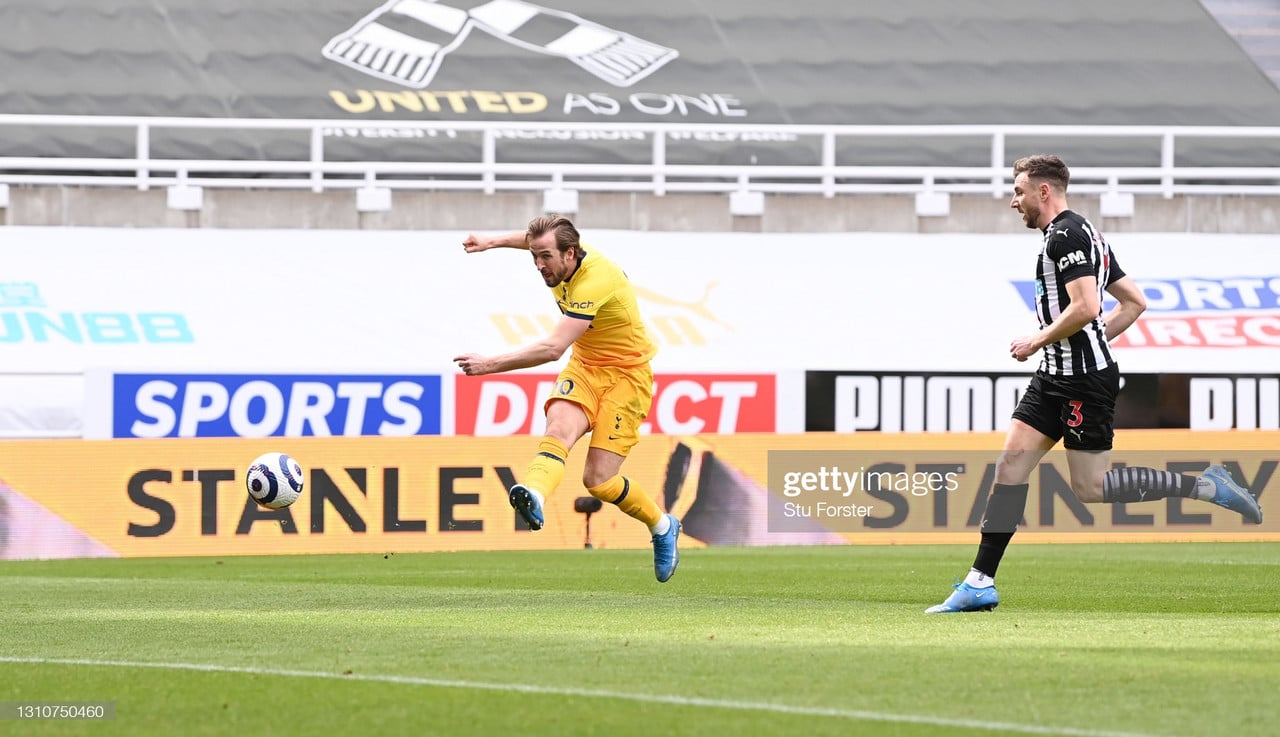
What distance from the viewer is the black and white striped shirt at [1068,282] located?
851cm

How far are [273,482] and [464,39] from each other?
1734 cm

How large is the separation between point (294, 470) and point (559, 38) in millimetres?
17457

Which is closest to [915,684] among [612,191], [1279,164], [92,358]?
[92,358]

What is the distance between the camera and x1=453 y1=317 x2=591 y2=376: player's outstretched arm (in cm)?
880

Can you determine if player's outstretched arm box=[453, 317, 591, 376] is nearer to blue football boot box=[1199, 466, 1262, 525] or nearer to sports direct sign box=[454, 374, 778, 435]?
blue football boot box=[1199, 466, 1262, 525]

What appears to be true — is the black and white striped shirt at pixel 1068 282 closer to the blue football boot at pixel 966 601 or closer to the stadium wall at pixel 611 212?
the blue football boot at pixel 966 601

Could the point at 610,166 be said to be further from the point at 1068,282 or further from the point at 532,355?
the point at 1068,282

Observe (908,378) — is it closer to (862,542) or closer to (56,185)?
(862,542)

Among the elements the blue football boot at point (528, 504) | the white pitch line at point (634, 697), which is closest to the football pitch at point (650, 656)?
the white pitch line at point (634, 697)

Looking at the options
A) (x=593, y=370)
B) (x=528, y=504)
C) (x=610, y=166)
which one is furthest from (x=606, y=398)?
(x=610, y=166)

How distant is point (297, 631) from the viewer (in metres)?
8.11

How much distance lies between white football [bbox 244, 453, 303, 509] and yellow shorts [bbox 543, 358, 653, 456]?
2650mm

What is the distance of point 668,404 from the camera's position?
68.1 ft

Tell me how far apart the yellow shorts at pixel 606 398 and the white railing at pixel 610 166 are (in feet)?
44.6
